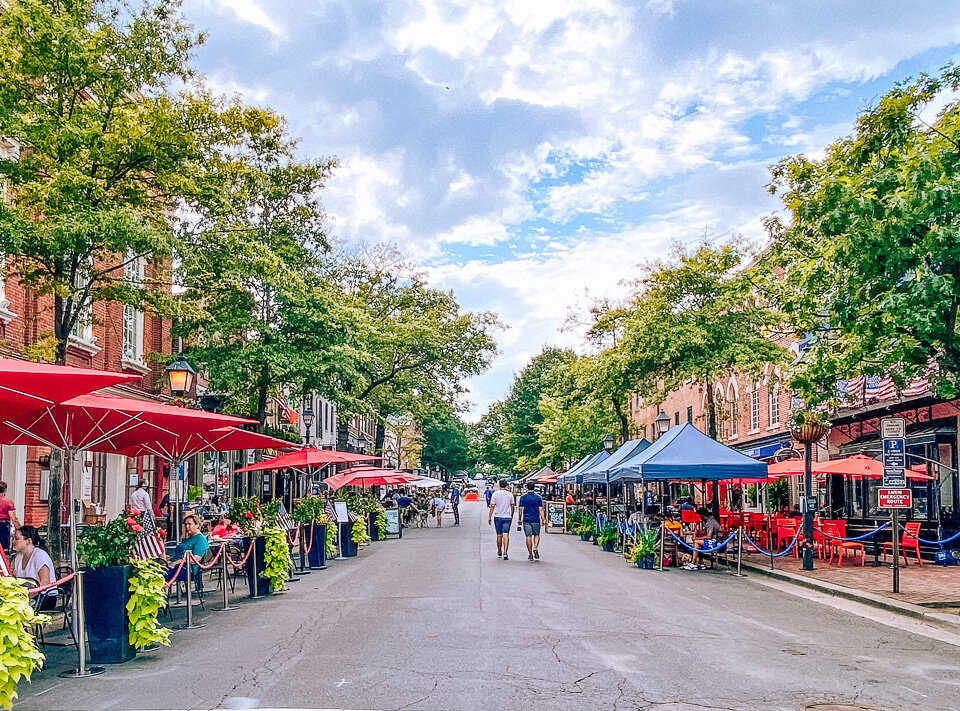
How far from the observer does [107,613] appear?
8.85 metres

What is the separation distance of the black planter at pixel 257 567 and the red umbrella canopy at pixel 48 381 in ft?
21.6

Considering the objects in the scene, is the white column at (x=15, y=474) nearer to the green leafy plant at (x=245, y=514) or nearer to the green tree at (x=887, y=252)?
the green leafy plant at (x=245, y=514)

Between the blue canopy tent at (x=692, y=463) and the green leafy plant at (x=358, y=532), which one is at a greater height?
the blue canopy tent at (x=692, y=463)

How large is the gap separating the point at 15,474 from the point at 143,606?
36.7 ft

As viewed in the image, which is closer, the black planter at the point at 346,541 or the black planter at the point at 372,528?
the black planter at the point at 346,541

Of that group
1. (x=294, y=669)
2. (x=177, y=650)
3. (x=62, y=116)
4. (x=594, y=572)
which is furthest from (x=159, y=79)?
(x=594, y=572)

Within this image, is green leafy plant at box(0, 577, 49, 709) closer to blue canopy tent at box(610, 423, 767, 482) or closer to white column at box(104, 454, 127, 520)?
blue canopy tent at box(610, 423, 767, 482)

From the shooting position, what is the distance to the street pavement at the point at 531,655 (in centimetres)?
727

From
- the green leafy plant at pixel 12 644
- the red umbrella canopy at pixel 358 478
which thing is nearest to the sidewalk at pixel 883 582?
the green leafy plant at pixel 12 644

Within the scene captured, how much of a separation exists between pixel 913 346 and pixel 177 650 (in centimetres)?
981

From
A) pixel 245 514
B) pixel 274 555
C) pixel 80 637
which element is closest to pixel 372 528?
pixel 245 514

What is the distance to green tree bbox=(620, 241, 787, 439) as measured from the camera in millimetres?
26281

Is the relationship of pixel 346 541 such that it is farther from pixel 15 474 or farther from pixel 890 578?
pixel 890 578

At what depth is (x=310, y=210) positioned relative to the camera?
24.5 m
